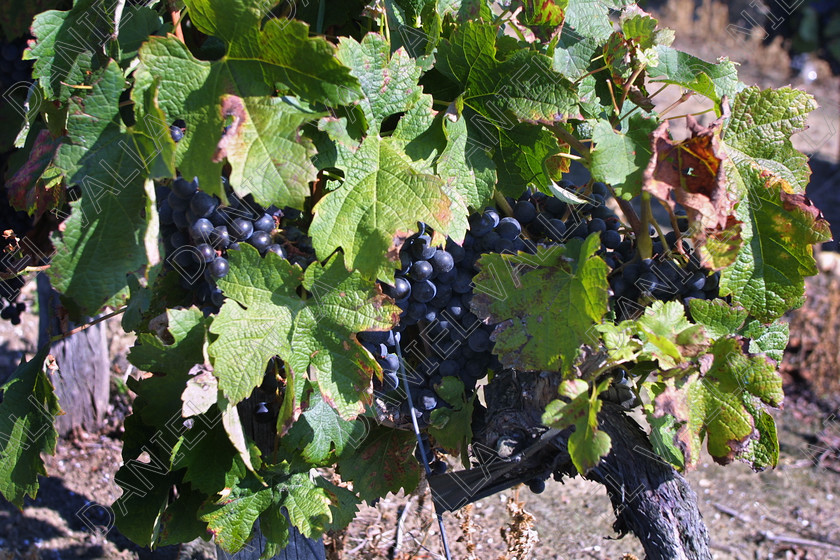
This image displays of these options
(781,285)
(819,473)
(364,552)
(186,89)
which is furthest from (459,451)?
(819,473)

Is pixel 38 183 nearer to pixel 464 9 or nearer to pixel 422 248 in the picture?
pixel 422 248

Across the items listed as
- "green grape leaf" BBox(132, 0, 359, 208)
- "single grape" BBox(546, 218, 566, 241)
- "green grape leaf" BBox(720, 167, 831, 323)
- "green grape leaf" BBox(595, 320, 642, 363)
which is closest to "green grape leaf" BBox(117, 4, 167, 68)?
"green grape leaf" BBox(132, 0, 359, 208)

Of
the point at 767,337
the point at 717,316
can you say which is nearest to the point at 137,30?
the point at 717,316

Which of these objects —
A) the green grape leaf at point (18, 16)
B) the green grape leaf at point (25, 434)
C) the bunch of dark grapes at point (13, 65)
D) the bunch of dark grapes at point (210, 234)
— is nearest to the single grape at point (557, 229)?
the bunch of dark grapes at point (210, 234)

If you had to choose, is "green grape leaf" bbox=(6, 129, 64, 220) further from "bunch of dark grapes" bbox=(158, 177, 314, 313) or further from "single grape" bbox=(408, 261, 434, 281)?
"single grape" bbox=(408, 261, 434, 281)

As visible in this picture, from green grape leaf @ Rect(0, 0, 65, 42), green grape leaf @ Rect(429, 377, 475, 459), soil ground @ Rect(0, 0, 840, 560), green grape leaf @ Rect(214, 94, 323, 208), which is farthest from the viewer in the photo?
soil ground @ Rect(0, 0, 840, 560)

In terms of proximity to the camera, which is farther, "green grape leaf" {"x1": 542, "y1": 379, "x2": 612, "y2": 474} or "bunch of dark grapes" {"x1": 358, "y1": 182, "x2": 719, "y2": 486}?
"bunch of dark grapes" {"x1": 358, "y1": 182, "x2": 719, "y2": 486}
